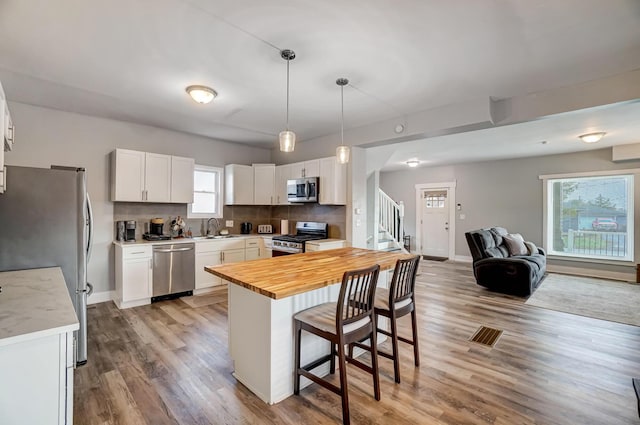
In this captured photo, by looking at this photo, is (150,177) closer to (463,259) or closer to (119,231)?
(119,231)

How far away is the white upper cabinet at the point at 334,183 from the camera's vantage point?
465 cm

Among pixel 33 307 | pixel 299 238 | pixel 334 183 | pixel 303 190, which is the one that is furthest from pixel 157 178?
pixel 33 307

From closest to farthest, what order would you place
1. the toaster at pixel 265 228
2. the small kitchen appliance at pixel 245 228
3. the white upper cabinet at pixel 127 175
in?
the white upper cabinet at pixel 127 175
the small kitchen appliance at pixel 245 228
the toaster at pixel 265 228

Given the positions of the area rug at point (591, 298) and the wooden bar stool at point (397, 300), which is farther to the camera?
the area rug at point (591, 298)

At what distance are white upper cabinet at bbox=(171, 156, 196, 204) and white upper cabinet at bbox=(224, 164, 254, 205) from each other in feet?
2.35

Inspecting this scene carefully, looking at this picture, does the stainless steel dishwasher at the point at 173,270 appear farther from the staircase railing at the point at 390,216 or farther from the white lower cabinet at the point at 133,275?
the staircase railing at the point at 390,216

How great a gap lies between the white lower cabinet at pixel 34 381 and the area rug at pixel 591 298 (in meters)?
5.12

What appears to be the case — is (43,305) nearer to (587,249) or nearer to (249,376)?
(249,376)

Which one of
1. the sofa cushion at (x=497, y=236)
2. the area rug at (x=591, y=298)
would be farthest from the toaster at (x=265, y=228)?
the area rug at (x=591, y=298)

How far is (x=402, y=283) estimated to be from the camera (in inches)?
95.7

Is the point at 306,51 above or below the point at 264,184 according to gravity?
above

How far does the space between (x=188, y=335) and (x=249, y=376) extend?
1.28 metres

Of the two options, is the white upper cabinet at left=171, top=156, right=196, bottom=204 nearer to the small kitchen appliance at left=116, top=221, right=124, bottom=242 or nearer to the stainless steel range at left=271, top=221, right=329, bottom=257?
the small kitchen appliance at left=116, top=221, right=124, bottom=242

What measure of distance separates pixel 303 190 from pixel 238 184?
1.31 meters
